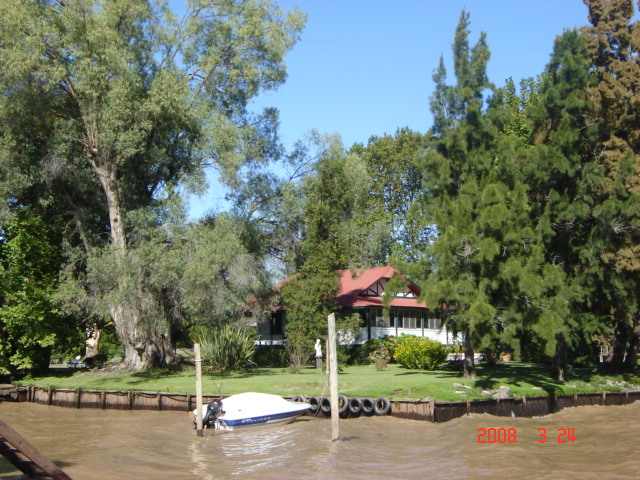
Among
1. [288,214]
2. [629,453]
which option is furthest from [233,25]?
[629,453]

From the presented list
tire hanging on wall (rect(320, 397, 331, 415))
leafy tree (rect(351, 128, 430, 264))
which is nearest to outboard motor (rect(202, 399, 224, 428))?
tire hanging on wall (rect(320, 397, 331, 415))

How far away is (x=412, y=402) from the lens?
21750 millimetres

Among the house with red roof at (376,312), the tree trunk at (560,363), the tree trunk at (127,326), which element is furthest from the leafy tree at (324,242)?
the tree trunk at (560,363)

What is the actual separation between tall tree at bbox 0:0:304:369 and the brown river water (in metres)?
9.24

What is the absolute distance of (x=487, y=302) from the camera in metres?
24.9

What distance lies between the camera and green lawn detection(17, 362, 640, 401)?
23.5m

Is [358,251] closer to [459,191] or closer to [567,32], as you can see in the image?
[459,191]

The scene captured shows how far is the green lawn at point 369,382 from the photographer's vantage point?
23531 mm

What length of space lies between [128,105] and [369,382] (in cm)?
1635

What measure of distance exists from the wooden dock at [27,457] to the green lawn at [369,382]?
474 inches

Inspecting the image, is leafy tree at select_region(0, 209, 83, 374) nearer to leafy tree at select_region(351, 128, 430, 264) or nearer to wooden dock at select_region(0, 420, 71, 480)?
wooden dock at select_region(0, 420, 71, 480)

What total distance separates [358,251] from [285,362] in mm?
7458

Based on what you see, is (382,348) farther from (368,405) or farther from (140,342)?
(368,405)

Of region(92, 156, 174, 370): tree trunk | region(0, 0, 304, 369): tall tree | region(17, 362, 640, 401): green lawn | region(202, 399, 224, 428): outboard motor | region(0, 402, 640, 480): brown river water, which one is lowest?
region(0, 402, 640, 480): brown river water
